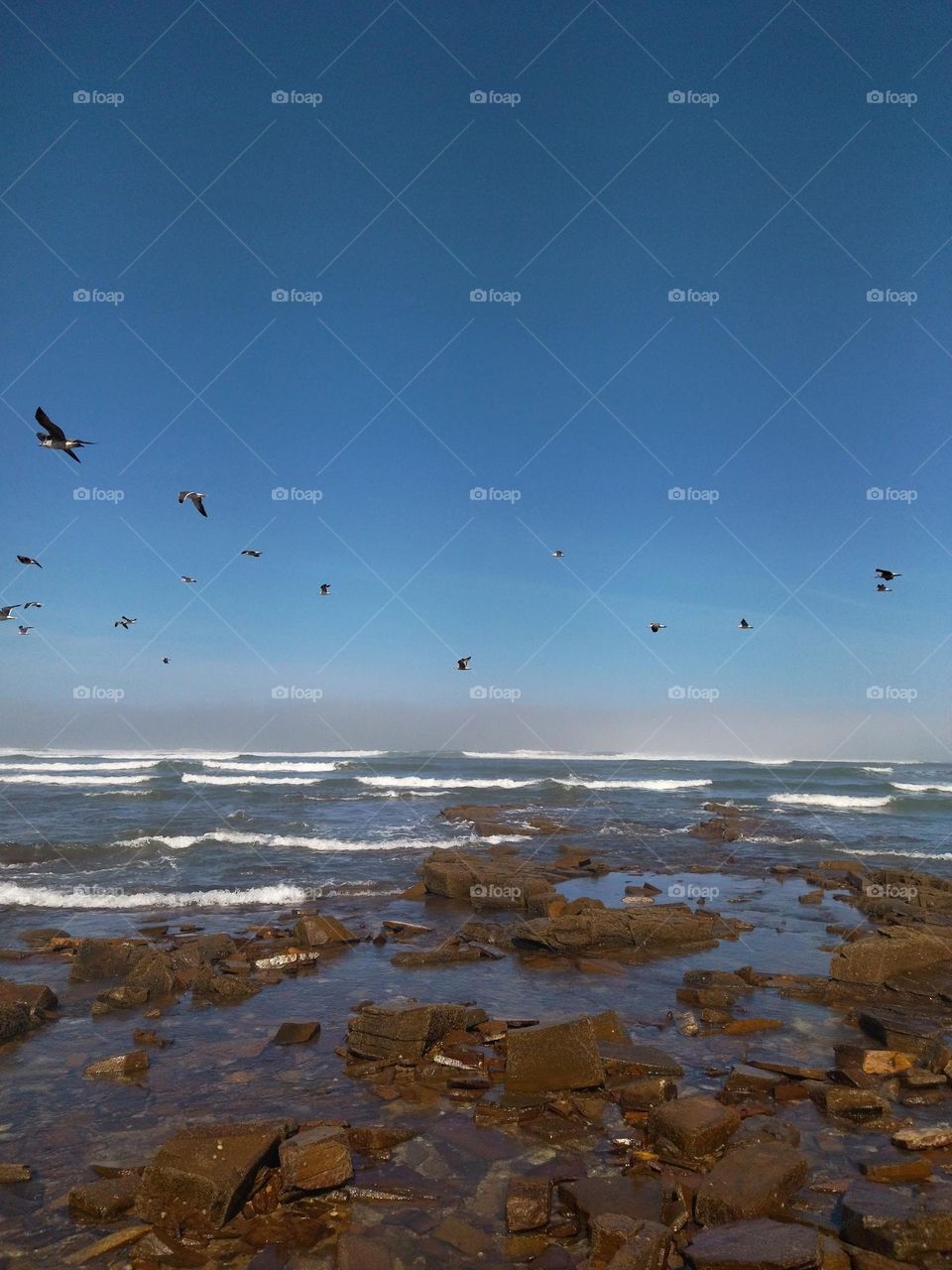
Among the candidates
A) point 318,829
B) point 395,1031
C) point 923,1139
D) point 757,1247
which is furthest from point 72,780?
point 757,1247

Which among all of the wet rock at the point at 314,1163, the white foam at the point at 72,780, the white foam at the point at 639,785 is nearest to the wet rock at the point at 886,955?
the wet rock at the point at 314,1163

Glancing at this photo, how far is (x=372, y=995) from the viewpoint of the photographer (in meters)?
9.89

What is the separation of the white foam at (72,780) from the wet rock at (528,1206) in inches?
1694

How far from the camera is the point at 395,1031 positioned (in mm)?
7750

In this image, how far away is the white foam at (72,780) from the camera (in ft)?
142

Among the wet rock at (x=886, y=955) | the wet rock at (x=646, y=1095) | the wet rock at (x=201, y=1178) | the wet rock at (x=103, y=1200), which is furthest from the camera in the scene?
the wet rock at (x=886, y=955)

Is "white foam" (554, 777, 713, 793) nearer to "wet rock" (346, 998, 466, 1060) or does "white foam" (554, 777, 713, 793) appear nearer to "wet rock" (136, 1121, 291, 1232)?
"wet rock" (346, 998, 466, 1060)

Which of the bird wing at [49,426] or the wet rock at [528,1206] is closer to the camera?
the wet rock at [528,1206]

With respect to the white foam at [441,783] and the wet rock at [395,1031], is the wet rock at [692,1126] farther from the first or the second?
the white foam at [441,783]

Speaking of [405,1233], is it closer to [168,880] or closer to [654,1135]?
[654,1135]

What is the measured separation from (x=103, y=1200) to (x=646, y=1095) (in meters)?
4.34

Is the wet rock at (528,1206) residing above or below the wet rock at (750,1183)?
below

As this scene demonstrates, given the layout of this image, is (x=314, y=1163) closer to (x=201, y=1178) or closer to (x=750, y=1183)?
(x=201, y=1178)

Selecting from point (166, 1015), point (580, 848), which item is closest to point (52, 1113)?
point (166, 1015)
